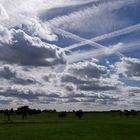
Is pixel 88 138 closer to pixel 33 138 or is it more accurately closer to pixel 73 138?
pixel 73 138

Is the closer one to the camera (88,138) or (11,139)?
(11,139)

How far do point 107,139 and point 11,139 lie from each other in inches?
644

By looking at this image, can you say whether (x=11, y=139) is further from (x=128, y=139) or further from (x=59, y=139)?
(x=128, y=139)

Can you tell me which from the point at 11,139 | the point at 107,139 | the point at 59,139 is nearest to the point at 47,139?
the point at 59,139

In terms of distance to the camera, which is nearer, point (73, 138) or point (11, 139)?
point (11, 139)

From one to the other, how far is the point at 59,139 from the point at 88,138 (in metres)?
5.47

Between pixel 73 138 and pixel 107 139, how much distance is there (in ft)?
19.4

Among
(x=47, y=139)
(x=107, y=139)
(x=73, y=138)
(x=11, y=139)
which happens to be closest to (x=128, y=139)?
(x=107, y=139)

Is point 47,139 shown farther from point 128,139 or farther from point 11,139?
point 128,139

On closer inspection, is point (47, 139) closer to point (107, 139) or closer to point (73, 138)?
point (73, 138)

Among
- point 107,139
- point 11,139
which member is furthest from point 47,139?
point 107,139

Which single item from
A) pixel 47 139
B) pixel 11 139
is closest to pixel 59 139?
pixel 47 139

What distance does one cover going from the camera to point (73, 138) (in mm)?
64875

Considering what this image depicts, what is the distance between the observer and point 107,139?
6391 centimetres
